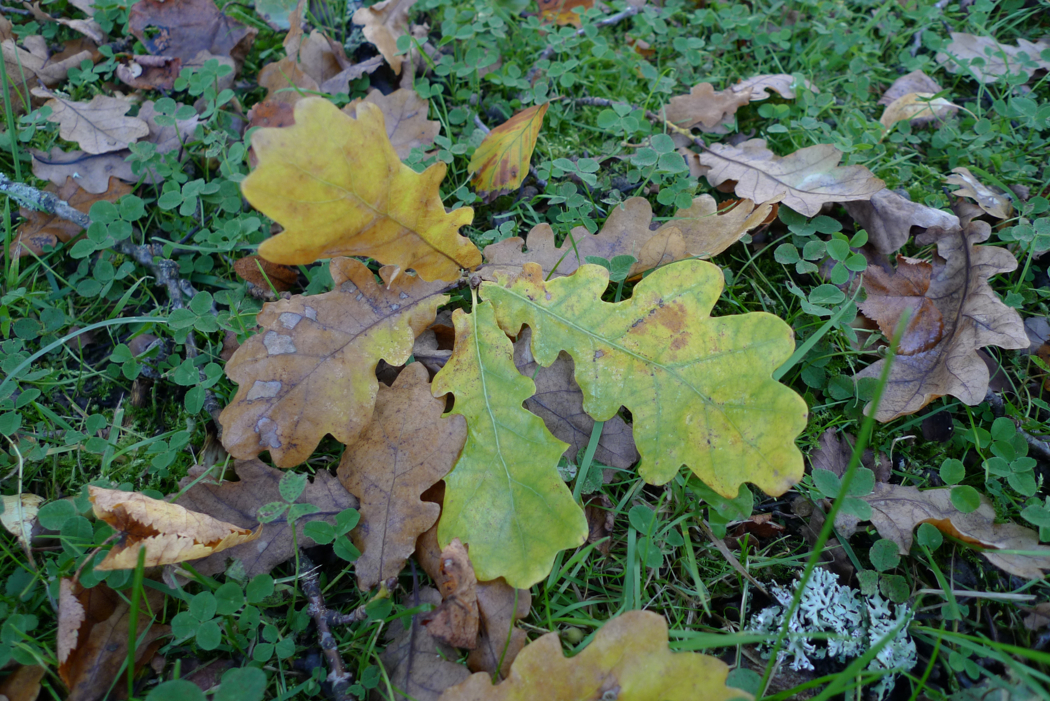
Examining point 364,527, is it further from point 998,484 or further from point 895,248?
point 895,248

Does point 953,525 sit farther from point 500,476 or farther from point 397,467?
point 397,467

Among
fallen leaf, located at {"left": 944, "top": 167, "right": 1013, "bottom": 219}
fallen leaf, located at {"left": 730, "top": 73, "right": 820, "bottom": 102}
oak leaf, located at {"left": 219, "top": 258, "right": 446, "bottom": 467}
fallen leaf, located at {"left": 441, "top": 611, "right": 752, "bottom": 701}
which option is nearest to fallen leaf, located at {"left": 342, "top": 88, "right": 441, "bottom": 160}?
oak leaf, located at {"left": 219, "top": 258, "right": 446, "bottom": 467}

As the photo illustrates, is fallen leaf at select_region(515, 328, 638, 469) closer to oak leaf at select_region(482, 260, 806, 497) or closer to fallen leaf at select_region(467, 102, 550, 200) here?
oak leaf at select_region(482, 260, 806, 497)

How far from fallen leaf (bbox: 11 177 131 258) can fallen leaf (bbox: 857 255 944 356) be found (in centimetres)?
271

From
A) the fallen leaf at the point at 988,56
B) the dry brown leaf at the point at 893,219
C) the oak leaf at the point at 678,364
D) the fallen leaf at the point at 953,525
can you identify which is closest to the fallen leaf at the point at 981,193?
the dry brown leaf at the point at 893,219

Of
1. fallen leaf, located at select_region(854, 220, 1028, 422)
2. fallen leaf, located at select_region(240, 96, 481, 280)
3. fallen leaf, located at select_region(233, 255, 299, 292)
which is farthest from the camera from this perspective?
fallen leaf, located at select_region(233, 255, 299, 292)

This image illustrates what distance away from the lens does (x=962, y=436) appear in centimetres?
178

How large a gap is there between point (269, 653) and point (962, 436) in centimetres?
203

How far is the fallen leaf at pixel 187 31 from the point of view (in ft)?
8.53

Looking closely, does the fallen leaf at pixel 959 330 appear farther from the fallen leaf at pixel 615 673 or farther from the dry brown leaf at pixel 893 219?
the fallen leaf at pixel 615 673

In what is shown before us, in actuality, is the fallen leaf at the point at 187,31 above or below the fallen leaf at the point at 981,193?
above

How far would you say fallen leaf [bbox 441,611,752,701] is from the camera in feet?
4.37

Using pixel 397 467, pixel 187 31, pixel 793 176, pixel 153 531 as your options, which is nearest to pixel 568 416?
pixel 397 467

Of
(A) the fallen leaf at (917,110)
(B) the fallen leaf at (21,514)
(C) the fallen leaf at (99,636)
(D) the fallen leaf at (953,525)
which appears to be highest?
(A) the fallen leaf at (917,110)
